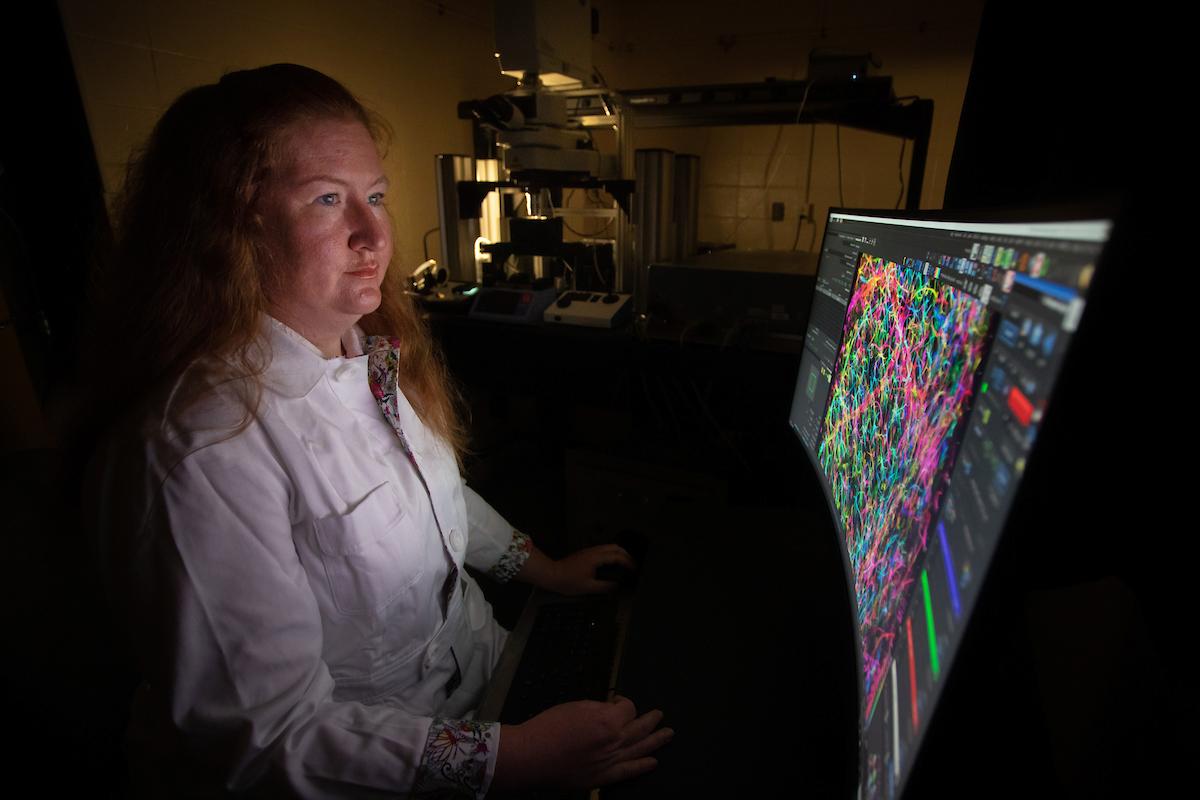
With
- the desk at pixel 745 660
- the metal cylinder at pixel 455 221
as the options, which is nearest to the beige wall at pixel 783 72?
the metal cylinder at pixel 455 221

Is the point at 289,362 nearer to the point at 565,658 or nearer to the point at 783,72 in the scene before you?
the point at 565,658

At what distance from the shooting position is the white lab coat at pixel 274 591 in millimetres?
573

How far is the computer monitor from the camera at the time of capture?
30 centimetres

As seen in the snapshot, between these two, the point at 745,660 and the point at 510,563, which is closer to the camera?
the point at 745,660

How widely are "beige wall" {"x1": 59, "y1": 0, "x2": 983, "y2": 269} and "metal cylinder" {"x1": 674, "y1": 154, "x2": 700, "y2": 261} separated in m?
0.43

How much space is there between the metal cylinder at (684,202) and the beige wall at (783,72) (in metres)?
1.42

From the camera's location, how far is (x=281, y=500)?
65 cm

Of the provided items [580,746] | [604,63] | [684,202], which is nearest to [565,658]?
[580,746]

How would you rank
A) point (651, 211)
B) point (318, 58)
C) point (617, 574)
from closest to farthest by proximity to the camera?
point (617, 574), point (651, 211), point (318, 58)

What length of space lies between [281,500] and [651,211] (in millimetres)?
1485

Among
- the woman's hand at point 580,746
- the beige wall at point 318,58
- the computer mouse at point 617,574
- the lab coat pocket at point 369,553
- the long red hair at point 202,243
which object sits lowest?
the computer mouse at point 617,574

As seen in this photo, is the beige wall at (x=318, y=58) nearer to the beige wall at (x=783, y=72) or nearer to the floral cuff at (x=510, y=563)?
the floral cuff at (x=510, y=563)

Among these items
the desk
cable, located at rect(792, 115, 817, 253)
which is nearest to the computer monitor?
the desk

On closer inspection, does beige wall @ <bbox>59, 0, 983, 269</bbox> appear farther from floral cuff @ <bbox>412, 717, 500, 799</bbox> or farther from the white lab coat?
floral cuff @ <bbox>412, 717, 500, 799</bbox>
